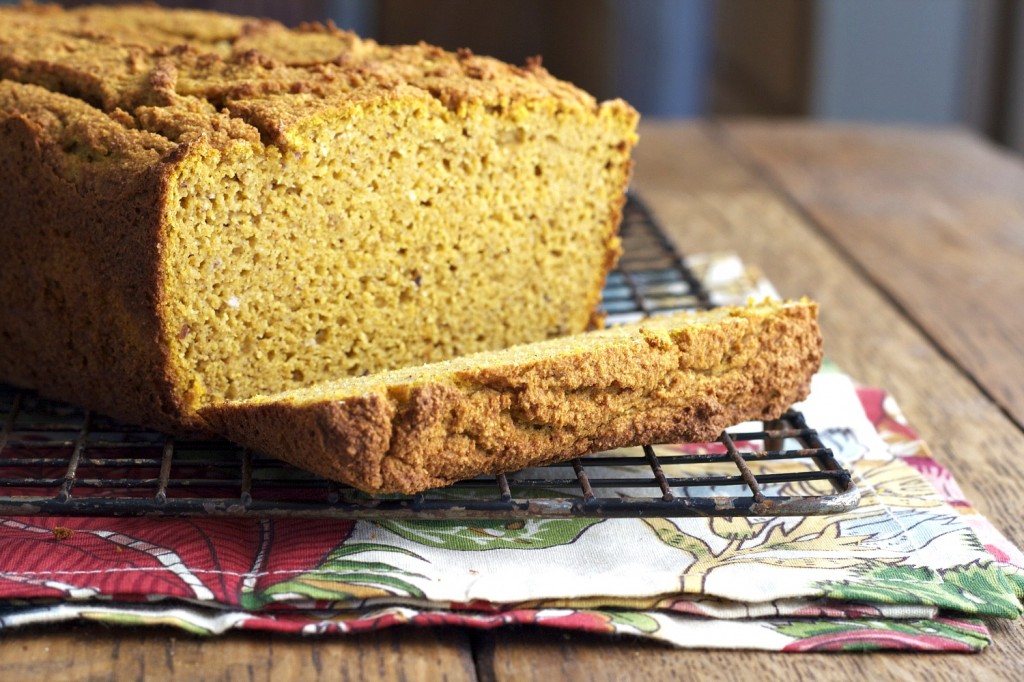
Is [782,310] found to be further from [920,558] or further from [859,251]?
[859,251]

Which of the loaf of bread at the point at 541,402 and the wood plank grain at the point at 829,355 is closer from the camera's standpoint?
the wood plank grain at the point at 829,355

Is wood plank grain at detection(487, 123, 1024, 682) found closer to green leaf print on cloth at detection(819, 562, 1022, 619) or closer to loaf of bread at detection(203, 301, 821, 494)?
green leaf print on cloth at detection(819, 562, 1022, 619)

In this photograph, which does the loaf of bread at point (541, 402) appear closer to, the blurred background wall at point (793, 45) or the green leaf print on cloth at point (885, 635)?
the green leaf print on cloth at point (885, 635)

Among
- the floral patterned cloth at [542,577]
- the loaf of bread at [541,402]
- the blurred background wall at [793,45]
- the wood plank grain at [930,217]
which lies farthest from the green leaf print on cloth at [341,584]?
the blurred background wall at [793,45]

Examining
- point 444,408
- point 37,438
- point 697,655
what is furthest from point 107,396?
point 697,655

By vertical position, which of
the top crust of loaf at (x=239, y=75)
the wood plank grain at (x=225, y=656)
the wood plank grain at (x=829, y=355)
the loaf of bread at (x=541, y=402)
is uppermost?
the top crust of loaf at (x=239, y=75)

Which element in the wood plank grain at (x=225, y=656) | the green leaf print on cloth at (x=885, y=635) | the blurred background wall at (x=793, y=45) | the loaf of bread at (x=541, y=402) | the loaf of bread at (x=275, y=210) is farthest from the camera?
the blurred background wall at (x=793, y=45)

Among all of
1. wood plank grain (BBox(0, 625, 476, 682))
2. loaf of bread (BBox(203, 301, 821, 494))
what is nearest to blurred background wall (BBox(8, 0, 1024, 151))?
loaf of bread (BBox(203, 301, 821, 494))

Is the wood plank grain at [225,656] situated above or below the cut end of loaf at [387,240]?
below

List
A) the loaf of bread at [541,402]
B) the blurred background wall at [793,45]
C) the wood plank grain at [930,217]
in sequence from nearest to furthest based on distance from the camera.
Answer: the loaf of bread at [541,402] < the wood plank grain at [930,217] < the blurred background wall at [793,45]
